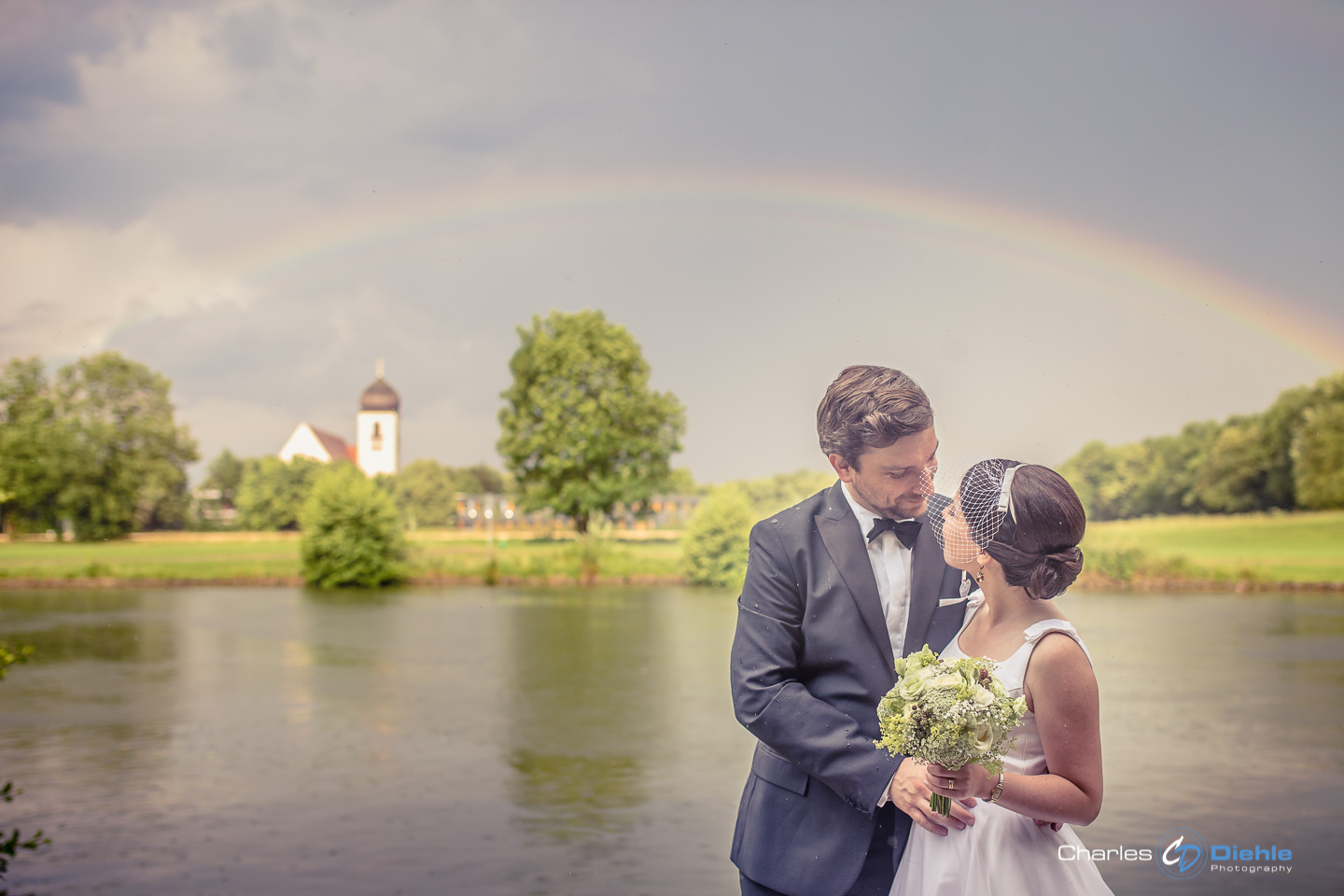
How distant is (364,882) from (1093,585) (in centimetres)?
3936

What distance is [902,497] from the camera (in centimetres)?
281

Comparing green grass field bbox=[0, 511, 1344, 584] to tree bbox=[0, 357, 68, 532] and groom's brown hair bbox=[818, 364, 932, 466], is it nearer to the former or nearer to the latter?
tree bbox=[0, 357, 68, 532]

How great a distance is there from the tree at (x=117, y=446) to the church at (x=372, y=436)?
32.6m

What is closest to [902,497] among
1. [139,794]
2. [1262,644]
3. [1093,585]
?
[139,794]

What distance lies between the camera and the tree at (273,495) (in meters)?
60.0

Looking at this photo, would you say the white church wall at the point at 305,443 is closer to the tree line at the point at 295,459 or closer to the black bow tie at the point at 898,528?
the tree line at the point at 295,459


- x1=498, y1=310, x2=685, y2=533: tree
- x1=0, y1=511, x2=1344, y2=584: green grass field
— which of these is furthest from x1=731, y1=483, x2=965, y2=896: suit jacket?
x1=498, y1=310, x2=685, y2=533: tree

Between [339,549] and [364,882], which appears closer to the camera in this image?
[364,882]

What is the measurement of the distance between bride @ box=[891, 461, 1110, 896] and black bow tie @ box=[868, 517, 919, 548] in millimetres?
78

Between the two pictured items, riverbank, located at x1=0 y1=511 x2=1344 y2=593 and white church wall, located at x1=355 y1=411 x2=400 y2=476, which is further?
white church wall, located at x1=355 y1=411 x2=400 y2=476

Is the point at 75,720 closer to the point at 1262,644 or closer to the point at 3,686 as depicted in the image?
the point at 3,686

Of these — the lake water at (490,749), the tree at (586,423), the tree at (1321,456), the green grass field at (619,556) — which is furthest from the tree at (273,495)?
the tree at (1321,456)

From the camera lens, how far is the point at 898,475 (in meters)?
2.79

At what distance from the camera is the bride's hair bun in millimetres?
2645
